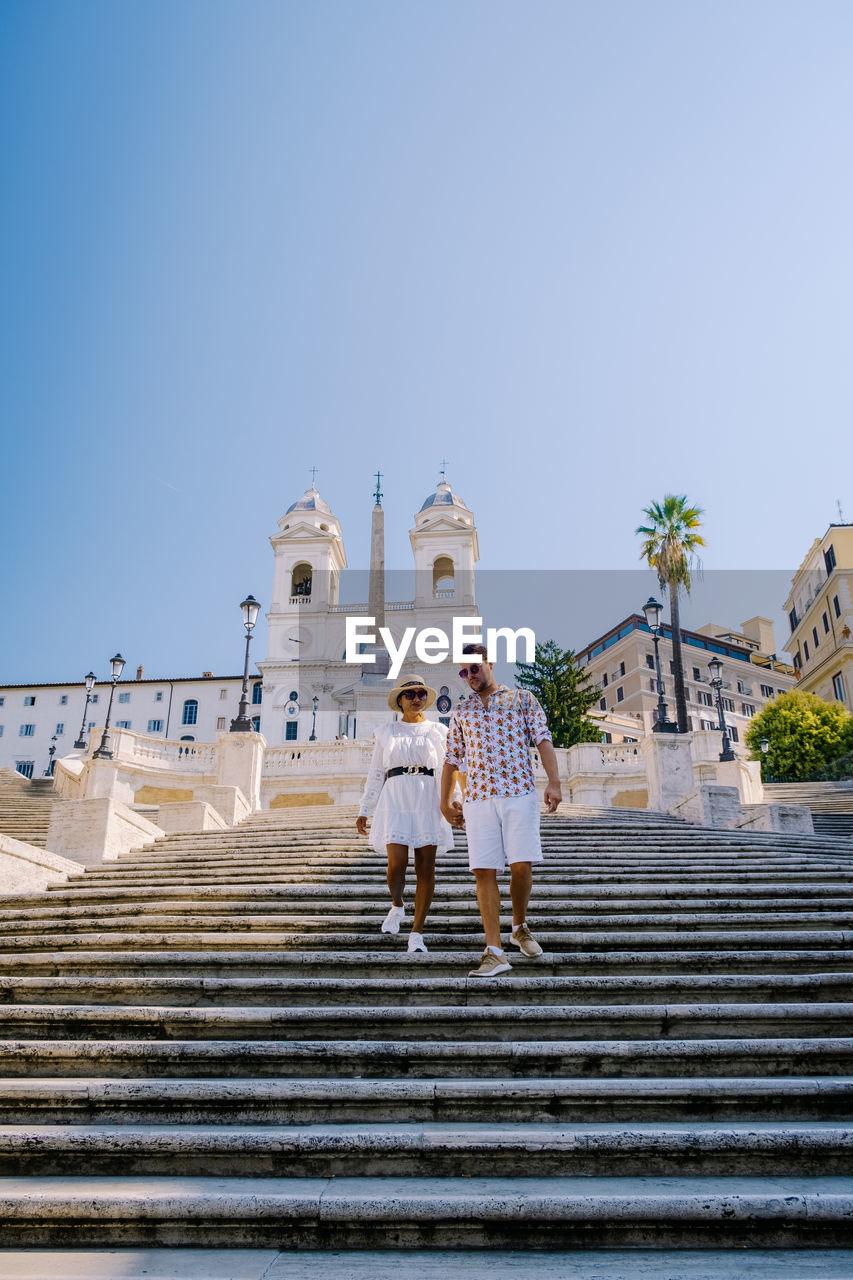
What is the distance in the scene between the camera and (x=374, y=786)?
21.3 ft

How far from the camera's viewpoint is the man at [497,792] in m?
5.48

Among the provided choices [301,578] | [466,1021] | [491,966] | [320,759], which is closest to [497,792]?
[491,966]

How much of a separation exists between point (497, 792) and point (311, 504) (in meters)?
61.3

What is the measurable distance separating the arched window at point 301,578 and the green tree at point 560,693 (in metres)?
27.6

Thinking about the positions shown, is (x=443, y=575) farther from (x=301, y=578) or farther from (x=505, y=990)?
(x=505, y=990)

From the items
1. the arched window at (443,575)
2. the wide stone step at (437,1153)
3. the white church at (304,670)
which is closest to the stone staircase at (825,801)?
the wide stone step at (437,1153)

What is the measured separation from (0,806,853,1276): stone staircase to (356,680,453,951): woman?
391mm

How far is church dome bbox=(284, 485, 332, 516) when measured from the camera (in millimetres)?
64812

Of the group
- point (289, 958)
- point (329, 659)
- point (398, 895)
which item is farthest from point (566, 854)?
point (329, 659)

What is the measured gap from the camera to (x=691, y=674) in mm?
71125

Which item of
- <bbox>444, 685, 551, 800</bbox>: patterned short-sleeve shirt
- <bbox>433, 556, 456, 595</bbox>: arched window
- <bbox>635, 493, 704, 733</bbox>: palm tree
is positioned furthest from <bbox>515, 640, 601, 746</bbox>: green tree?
<bbox>444, 685, 551, 800</bbox>: patterned short-sleeve shirt

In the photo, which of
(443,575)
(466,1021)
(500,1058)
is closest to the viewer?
(500,1058)

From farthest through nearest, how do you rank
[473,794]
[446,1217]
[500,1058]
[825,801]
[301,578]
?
[301,578]
[825,801]
[473,794]
[500,1058]
[446,1217]

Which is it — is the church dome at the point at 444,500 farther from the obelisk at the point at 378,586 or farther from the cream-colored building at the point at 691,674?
the cream-colored building at the point at 691,674
